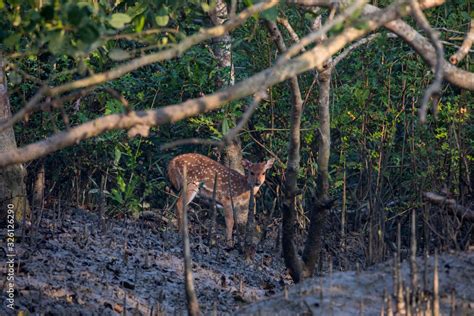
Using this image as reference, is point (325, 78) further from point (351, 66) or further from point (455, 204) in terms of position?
point (351, 66)

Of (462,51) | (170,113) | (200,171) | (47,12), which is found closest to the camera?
(170,113)

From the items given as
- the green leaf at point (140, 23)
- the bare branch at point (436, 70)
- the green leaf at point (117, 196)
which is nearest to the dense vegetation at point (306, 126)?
the green leaf at point (117, 196)

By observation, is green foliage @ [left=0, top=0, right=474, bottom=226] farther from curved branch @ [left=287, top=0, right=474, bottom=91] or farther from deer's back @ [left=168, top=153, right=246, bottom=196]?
curved branch @ [left=287, top=0, right=474, bottom=91]

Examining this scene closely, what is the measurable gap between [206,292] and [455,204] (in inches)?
100

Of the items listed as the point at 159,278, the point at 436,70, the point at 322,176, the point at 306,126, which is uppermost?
the point at 306,126

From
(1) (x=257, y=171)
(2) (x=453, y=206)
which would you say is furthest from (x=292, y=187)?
(1) (x=257, y=171)

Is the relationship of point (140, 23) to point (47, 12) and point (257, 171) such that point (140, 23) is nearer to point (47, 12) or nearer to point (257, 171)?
point (47, 12)

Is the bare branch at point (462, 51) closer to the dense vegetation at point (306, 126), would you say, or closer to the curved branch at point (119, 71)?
the curved branch at point (119, 71)

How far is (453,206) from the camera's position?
912cm

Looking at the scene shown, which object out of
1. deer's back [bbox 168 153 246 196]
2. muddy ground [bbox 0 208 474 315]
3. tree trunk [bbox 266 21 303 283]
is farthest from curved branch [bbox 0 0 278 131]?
deer's back [bbox 168 153 246 196]

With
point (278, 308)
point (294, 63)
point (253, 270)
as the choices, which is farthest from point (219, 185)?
point (294, 63)

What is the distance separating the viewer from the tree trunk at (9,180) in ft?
34.1

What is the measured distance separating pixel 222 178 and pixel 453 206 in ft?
15.8

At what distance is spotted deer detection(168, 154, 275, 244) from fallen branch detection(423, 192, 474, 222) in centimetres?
385
